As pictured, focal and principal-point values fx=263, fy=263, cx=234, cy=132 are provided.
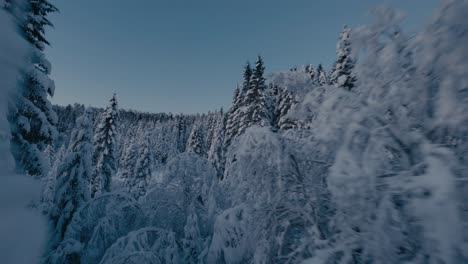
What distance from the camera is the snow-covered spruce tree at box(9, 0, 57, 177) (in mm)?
10203

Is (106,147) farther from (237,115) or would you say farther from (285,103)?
(285,103)

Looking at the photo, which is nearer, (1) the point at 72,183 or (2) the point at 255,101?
(1) the point at 72,183

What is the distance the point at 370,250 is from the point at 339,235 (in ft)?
1.42

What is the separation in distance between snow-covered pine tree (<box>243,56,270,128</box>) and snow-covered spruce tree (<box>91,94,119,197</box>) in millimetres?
15503

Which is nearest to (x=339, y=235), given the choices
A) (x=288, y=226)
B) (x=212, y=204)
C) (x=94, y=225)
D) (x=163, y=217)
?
(x=288, y=226)

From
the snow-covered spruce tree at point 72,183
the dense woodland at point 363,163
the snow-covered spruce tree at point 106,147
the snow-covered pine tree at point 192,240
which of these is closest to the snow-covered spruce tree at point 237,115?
the snow-covered spruce tree at point 106,147

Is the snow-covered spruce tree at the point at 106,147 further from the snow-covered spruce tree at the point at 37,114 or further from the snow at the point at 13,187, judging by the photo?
the snow at the point at 13,187

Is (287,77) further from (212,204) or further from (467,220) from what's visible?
(212,204)

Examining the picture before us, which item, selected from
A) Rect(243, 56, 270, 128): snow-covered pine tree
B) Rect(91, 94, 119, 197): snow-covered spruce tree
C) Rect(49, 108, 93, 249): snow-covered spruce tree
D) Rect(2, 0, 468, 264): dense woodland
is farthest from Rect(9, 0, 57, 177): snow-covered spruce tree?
Rect(91, 94, 119, 197): snow-covered spruce tree

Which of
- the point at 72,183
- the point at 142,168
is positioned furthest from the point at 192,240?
the point at 142,168

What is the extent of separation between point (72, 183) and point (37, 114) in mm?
5840

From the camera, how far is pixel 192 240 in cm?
812

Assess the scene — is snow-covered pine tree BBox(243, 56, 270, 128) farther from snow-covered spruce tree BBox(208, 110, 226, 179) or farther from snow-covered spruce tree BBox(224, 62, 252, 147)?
snow-covered spruce tree BBox(208, 110, 226, 179)

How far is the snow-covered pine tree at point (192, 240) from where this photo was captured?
26.0 feet
